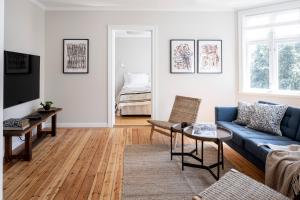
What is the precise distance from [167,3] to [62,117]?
130 inches

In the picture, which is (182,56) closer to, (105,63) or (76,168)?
(105,63)

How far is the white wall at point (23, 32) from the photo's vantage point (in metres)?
3.84

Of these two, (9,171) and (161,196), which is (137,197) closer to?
(161,196)

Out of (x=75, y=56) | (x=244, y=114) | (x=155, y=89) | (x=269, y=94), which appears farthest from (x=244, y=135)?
(x=75, y=56)

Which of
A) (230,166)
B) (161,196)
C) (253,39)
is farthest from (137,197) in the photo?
(253,39)

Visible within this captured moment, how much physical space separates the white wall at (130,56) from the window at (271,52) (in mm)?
4106

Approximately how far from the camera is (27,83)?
13.4ft

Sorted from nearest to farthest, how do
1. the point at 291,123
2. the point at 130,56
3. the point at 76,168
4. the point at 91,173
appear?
the point at 91,173, the point at 76,168, the point at 291,123, the point at 130,56

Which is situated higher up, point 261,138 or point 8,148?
point 261,138

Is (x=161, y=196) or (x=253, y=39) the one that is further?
(x=253, y=39)

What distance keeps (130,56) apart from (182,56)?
3624mm

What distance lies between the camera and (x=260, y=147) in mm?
2805

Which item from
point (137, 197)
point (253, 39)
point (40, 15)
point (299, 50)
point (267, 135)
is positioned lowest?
point (137, 197)

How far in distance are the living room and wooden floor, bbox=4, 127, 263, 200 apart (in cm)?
2
